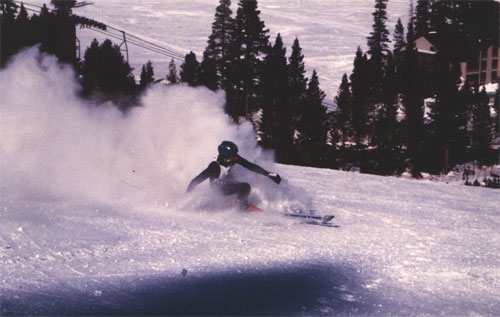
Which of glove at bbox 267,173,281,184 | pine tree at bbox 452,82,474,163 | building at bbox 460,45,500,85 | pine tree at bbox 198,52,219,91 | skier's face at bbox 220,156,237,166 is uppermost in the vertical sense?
building at bbox 460,45,500,85

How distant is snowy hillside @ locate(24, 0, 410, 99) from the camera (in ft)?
285

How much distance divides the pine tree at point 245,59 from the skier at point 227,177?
48518 millimetres

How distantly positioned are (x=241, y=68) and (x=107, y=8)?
63597 millimetres

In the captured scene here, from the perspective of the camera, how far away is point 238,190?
10742 mm

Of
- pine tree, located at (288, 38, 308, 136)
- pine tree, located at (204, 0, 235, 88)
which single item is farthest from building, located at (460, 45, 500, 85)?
pine tree, located at (204, 0, 235, 88)

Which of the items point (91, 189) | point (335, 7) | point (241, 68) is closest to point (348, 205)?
point (91, 189)

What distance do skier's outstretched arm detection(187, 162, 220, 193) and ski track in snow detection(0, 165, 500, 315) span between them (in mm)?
662

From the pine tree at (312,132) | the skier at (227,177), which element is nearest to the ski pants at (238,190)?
the skier at (227,177)

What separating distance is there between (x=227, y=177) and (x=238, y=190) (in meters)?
0.43

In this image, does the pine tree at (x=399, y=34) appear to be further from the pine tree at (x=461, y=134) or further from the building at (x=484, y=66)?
the pine tree at (x=461, y=134)

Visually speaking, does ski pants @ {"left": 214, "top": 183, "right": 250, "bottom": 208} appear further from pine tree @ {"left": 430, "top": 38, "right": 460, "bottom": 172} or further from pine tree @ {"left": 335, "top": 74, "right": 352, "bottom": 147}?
pine tree @ {"left": 335, "top": 74, "right": 352, "bottom": 147}

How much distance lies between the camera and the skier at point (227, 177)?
35.2ft

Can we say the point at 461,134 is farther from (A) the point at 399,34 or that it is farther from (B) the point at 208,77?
(A) the point at 399,34

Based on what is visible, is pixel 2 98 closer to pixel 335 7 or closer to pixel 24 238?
pixel 24 238
